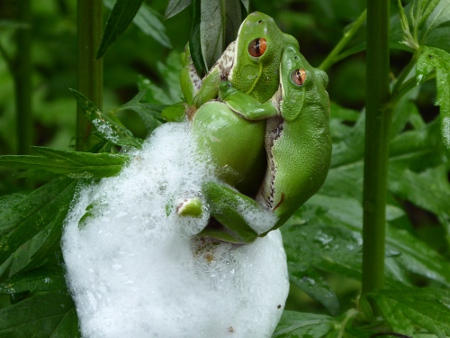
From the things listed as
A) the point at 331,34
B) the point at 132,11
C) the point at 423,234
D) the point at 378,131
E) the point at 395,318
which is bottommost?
the point at 423,234

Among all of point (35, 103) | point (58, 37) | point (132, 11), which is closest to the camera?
point (132, 11)

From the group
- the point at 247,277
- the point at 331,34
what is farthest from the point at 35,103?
the point at 247,277

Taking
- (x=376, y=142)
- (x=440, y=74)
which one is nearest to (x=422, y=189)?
(x=376, y=142)

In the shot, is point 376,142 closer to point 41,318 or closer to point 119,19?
point 119,19

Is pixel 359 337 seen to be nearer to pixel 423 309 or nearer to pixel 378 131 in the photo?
pixel 423 309

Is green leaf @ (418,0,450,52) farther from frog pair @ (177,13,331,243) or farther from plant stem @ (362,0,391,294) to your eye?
frog pair @ (177,13,331,243)

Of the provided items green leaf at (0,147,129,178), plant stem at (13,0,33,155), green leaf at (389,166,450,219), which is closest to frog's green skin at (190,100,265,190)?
green leaf at (0,147,129,178)
